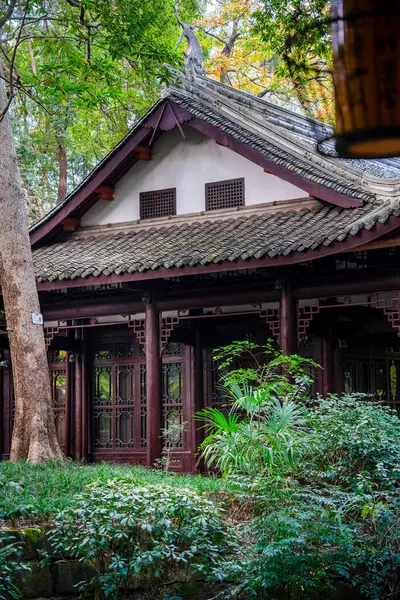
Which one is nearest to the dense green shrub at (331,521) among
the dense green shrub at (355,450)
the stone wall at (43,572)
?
the dense green shrub at (355,450)

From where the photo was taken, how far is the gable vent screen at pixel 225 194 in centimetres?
1179

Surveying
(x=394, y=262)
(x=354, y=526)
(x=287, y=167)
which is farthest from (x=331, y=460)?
(x=287, y=167)

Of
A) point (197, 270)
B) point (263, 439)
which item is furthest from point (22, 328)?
point (263, 439)

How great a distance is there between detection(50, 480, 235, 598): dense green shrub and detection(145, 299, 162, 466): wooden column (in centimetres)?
454

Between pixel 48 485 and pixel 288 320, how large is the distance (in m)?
3.60

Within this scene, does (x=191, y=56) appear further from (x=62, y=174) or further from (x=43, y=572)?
(x=62, y=174)

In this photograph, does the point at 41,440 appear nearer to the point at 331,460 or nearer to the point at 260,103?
the point at 331,460

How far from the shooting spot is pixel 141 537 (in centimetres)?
600

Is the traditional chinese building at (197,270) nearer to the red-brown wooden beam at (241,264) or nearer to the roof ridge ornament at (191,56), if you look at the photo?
the red-brown wooden beam at (241,264)

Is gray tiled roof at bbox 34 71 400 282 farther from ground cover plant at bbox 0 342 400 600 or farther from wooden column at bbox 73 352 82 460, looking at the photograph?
ground cover plant at bbox 0 342 400 600

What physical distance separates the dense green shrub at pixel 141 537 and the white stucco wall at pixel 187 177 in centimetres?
592

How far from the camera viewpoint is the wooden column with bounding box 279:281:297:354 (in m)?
9.80

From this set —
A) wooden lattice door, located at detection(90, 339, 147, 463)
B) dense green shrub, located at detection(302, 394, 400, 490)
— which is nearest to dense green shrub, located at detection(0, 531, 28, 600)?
dense green shrub, located at detection(302, 394, 400, 490)

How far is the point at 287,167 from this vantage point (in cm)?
1091
